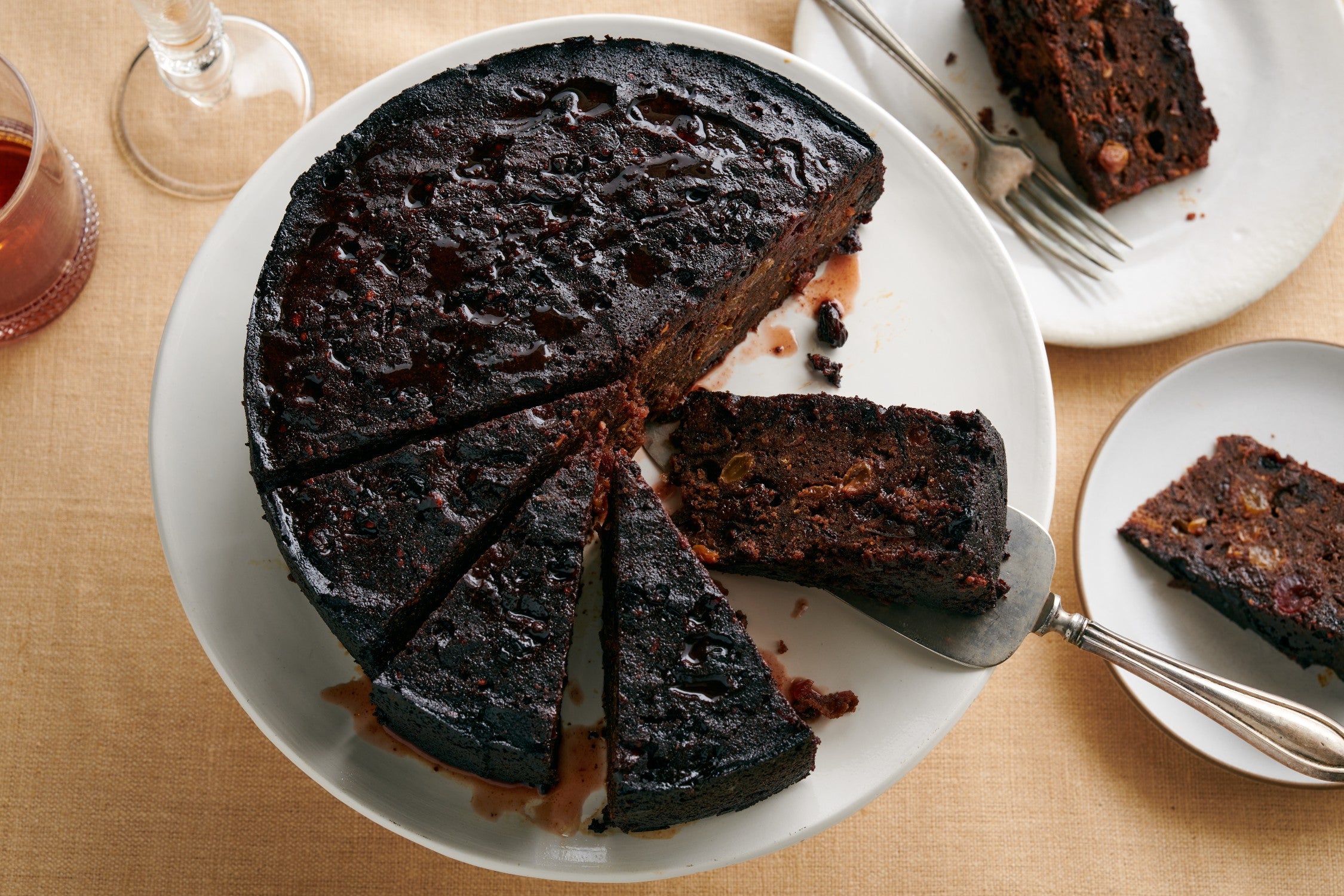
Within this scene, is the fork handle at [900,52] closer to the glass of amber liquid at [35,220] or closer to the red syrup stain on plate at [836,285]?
the red syrup stain on plate at [836,285]

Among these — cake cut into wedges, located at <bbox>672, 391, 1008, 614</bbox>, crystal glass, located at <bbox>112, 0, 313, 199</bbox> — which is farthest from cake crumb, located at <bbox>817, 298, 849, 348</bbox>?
crystal glass, located at <bbox>112, 0, 313, 199</bbox>

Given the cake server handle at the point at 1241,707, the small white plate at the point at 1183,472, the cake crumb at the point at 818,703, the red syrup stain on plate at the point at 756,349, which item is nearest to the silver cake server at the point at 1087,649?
the cake server handle at the point at 1241,707

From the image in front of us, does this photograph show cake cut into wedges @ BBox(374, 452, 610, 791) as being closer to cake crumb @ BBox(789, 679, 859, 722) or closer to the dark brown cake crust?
the dark brown cake crust

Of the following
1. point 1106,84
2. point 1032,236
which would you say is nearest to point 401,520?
point 1032,236

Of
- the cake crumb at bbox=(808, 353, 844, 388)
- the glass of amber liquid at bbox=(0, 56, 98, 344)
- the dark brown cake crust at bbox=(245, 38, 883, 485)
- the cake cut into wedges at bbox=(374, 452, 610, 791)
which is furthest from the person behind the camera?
the cake crumb at bbox=(808, 353, 844, 388)

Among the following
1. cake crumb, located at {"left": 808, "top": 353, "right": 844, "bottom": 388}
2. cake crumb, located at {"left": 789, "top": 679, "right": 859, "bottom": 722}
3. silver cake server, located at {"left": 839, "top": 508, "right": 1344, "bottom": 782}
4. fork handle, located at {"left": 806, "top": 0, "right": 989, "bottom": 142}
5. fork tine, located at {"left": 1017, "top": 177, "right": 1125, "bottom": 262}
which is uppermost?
fork handle, located at {"left": 806, "top": 0, "right": 989, "bottom": 142}

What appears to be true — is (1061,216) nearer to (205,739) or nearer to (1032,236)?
(1032,236)
